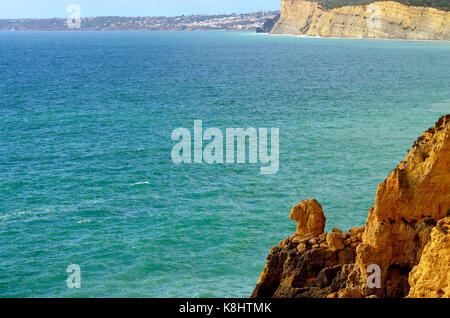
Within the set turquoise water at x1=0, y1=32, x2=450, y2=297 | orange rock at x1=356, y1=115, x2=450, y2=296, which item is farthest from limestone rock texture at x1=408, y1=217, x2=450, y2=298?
turquoise water at x1=0, y1=32, x2=450, y2=297

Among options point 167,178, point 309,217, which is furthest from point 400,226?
point 167,178

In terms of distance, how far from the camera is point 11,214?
3522 centimetres

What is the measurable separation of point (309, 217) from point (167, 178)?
2440cm

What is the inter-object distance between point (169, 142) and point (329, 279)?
3938 centimetres

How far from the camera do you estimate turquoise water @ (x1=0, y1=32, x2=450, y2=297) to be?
28.1m

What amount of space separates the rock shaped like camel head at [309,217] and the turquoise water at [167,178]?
253 inches

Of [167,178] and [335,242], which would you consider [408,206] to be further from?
[167,178]

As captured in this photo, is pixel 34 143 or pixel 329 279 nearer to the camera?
pixel 329 279

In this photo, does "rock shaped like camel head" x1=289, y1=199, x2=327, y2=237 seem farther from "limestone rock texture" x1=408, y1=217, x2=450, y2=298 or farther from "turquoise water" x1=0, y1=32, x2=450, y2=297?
"limestone rock texture" x1=408, y1=217, x2=450, y2=298

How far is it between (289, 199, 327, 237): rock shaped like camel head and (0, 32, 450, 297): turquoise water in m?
6.42

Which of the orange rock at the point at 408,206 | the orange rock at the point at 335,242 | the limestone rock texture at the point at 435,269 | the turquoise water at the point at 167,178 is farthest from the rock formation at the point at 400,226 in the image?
the turquoise water at the point at 167,178

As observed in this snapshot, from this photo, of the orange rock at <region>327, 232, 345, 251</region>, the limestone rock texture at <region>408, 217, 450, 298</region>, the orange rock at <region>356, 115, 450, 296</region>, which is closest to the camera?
the limestone rock texture at <region>408, 217, 450, 298</region>
